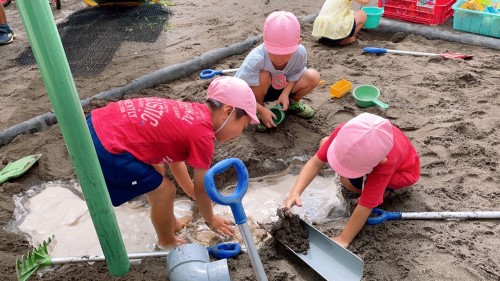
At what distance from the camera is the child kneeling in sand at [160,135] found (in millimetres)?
2162

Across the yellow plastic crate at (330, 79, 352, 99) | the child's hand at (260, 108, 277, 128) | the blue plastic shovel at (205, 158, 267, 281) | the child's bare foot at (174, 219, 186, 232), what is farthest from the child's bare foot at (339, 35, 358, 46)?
the blue plastic shovel at (205, 158, 267, 281)

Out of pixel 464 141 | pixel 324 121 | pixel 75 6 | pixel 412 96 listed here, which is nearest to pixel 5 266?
pixel 324 121

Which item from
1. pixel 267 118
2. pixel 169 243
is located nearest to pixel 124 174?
pixel 169 243

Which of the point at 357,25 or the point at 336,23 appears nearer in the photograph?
the point at 336,23

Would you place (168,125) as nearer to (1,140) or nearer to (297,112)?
(297,112)

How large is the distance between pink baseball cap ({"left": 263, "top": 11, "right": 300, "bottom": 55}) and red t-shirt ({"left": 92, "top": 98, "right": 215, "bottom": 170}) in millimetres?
1074

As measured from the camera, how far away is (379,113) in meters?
3.56

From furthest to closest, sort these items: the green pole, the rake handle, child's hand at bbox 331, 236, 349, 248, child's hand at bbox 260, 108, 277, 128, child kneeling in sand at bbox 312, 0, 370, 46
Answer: child kneeling in sand at bbox 312, 0, 370, 46, the rake handle, child's hand at bbox 260, 108, 277, 128, child's hand at bbox 331, 236, 349, 248, the green pole

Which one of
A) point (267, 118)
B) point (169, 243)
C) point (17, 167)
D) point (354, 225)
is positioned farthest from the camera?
point (267, 118)

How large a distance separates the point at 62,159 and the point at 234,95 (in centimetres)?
160

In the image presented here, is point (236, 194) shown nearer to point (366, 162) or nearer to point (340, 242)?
point (366, 162)

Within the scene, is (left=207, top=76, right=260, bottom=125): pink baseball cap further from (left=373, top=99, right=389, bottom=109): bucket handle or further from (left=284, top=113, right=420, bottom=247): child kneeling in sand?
(left=373, top=99, right=389, bottom=109): bucket handle

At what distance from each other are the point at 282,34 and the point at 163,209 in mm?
1443

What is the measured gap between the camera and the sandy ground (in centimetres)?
228
